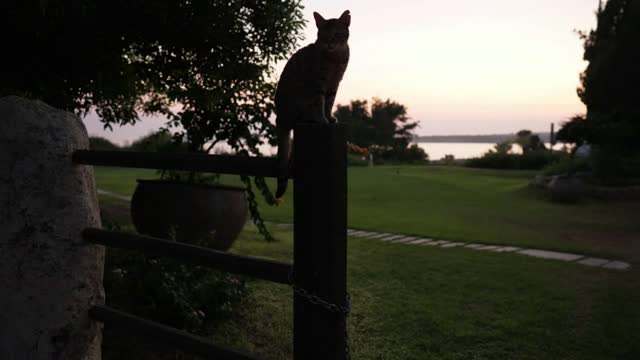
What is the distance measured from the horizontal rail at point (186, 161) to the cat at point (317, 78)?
8cm

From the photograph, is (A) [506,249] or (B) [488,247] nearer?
(A) [506,249]

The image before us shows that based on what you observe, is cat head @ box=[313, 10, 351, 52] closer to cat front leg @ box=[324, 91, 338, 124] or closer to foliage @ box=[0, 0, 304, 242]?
cat front leg @ box=[324, 91, 338, 124]

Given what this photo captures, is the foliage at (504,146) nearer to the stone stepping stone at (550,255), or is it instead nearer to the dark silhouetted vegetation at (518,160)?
the dark silhouetted vegetation at (518,160)

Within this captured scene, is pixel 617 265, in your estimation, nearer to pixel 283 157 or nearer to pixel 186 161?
pixel 283 157

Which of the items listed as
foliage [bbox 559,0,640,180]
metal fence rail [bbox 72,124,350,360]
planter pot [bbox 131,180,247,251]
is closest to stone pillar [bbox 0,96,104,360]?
metal fence rail [bbox 72,124,350,360]

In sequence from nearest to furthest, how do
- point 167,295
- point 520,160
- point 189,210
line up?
1. point 167,295
2. point 189,210
3. point 520,160

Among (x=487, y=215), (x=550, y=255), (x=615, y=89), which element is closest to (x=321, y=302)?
(x=550, y=255)

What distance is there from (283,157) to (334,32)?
535mm

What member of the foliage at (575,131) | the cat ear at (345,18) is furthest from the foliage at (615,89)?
the cat ear at (345,18)

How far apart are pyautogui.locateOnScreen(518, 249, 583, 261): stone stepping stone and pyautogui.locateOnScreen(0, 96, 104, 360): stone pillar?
19.7 feet

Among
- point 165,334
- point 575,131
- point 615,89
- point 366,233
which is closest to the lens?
point 165,334

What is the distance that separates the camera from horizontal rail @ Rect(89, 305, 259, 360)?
2045mm

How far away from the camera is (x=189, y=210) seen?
5.61m

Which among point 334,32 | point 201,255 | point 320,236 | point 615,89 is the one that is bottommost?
point 201,255
